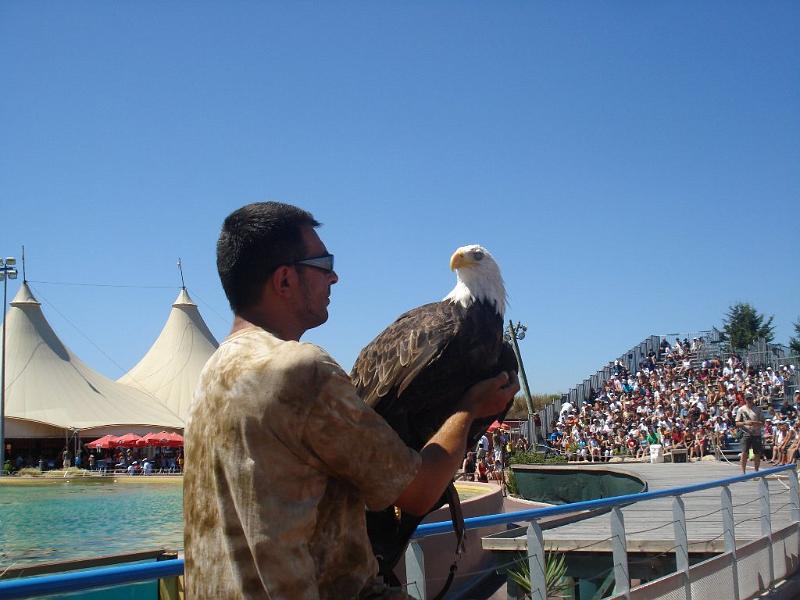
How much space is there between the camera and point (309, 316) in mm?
1918

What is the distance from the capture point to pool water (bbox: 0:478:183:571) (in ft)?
46.3

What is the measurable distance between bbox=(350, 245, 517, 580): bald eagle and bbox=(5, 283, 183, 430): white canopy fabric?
40.5m

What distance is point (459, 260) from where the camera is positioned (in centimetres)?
380

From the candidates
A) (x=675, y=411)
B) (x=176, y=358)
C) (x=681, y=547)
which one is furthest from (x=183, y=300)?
(x=681, y=547)

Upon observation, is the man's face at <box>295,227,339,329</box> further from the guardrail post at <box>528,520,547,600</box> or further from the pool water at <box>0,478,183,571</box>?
the pool water at <box>0,478,183,571</box>

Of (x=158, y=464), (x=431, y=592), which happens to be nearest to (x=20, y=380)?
(x=158, y=464)

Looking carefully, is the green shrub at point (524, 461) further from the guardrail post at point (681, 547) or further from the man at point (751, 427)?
the guardrail post at point (681, 547)

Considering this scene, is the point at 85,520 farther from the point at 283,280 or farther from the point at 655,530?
the point at 283,280

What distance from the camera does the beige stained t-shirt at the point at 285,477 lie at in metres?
1.61

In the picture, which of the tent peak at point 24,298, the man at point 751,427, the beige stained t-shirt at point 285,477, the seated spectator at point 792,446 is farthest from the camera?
the tent peak at point 24,298

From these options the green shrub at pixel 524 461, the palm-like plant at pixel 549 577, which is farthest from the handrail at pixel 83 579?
the green shrub at pixel 524 461

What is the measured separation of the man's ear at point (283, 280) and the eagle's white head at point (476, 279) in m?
1.47

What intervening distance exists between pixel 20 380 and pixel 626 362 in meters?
31.2

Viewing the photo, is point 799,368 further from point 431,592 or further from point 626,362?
point 431,592
